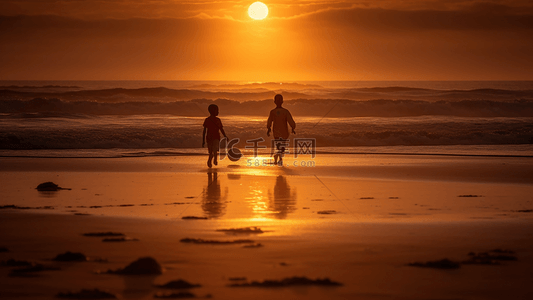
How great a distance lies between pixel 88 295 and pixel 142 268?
662 millimetres

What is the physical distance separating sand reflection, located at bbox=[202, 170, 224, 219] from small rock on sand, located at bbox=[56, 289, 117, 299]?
3677mm

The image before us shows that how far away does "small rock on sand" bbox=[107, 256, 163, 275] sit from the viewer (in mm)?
5117

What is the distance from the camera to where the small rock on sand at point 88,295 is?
177 inches

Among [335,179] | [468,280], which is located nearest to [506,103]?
[335,179]

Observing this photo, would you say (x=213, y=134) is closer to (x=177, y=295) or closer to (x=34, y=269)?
(x=34, y=269)

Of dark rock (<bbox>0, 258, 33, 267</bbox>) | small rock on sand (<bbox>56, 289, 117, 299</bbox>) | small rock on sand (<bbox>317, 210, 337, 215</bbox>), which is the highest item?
small rock on sand (<bbox>317, 210, 337, 215</bbox>)

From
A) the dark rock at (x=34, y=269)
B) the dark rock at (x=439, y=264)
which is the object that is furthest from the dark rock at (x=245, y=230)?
the dark rock at (x=34, y=269)

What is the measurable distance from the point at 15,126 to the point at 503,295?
93.8 ft

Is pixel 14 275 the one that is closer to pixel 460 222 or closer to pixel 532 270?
pixel 532 270

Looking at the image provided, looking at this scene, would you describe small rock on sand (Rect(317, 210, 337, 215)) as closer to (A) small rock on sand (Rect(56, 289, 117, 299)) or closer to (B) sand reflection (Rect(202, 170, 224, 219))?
(B) sand reflection (Rect(202, 170, 224, 219))

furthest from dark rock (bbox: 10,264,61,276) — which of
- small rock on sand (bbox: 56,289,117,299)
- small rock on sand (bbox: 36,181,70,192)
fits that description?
small rock on sand (bbox: 36,181,70,192)

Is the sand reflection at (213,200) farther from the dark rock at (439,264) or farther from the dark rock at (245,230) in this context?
the dark rock at (439,264)

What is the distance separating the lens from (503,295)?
4.62 metres

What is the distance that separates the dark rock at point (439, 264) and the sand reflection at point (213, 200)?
10.8ft
